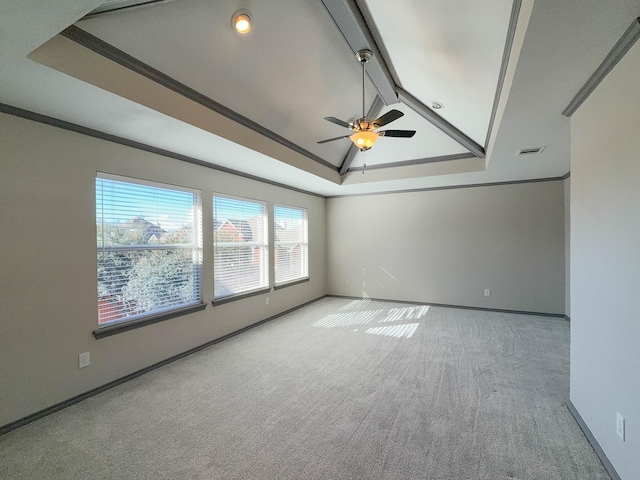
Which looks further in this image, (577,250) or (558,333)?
(558,333)

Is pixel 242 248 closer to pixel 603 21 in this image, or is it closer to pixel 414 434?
pixel 414 434

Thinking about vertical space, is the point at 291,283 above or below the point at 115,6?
below

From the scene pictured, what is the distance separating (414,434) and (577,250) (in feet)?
6.20

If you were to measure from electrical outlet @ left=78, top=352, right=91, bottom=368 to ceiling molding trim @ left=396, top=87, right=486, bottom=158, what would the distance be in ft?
14.1

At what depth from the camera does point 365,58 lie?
2.93 m

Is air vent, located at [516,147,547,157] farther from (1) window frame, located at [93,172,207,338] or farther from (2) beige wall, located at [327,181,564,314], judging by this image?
(1) window frame, located at [93,172,207,338]

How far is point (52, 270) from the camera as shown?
2.51 meters

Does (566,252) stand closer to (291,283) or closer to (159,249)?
(291,283)

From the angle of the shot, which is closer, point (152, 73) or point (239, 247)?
point (152, 73)

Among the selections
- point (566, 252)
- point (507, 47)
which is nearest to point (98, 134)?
point (507, 47)

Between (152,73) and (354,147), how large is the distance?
332 cm

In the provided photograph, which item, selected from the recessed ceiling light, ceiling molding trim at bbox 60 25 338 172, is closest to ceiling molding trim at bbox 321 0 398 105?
the recessed ceiling light

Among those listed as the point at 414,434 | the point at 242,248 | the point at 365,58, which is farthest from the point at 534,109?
the point at 242,248

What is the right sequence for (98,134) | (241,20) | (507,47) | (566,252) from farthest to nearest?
(566,252)
(98,134)
(241,20)
(507,47)
